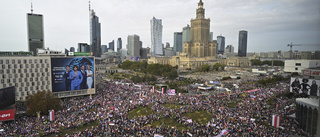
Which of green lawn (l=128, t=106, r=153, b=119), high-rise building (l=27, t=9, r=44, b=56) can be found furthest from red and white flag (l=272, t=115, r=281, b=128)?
high-rise building (l=27, t=9, r=44, b=56)

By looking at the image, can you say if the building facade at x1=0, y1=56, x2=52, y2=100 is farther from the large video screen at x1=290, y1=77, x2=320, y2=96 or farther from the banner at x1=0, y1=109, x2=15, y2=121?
the large video screen at x1=290, y1=77, x2=320, y2=96

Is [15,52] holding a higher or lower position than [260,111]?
higher

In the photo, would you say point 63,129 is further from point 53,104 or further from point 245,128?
point 245,128

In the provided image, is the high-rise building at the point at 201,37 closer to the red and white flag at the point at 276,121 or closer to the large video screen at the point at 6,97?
the red and white flag at the point at 276,121

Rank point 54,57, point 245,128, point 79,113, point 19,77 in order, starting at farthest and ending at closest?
1. point 54,57
2. point 19,77
3. point 79,113
4. point 245,128

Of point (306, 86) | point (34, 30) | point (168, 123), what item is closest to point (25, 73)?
point (168, 123)

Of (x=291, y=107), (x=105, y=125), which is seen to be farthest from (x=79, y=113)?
(x=291, y=107)

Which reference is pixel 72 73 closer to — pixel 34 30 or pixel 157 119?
pixel 157 119

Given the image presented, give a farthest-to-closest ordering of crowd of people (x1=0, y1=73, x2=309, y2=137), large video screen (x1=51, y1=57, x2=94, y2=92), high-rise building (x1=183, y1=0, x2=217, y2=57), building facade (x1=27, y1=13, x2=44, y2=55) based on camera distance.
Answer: high-rise building (x1=183, y1=0, x2=217, y2=57), building facade (x1=27, y1=13, x2=44, y2=55), large video screen (x1=51, y1=57, x2=94, y2=92), crowd of people (x1=0, y1=73, x2=309, y2=137)
